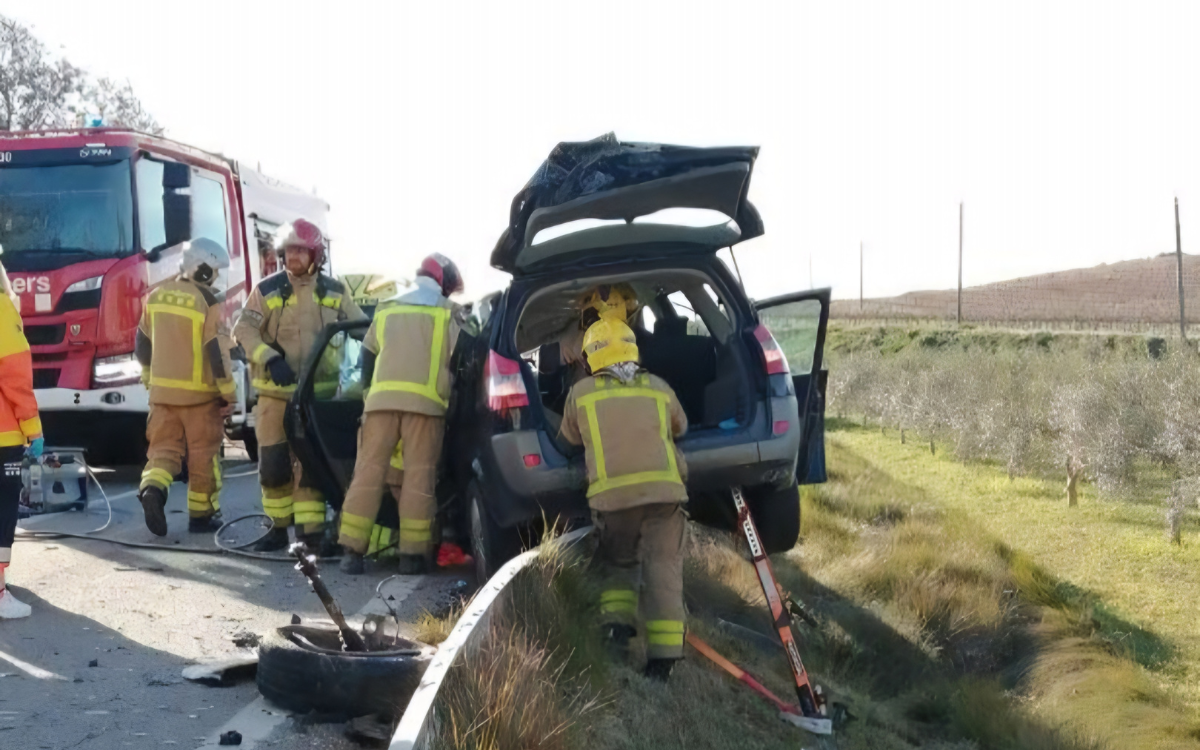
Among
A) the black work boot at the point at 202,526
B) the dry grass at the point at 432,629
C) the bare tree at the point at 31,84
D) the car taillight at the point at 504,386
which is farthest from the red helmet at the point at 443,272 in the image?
the bare tree at the point at 31,84

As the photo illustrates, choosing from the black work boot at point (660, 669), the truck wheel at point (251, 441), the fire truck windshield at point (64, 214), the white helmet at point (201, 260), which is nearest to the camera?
the black work boot at point (660, 669)

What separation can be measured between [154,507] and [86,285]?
3.72 metres

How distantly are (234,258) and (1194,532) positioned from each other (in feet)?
38.0

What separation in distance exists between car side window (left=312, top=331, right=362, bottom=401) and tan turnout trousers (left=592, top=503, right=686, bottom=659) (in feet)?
7.71

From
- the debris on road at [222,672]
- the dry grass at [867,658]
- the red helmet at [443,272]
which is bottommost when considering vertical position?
the dry grass at [867,658]

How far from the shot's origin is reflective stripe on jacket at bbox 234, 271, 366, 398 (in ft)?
26.0

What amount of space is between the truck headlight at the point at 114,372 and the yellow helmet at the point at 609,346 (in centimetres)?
639

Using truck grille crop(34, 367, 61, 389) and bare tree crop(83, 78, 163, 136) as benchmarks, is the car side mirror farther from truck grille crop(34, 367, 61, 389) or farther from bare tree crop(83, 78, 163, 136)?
bare tree crop(83, 78, 163, 136)

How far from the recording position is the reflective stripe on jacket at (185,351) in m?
8.25

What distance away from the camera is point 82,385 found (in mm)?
10859

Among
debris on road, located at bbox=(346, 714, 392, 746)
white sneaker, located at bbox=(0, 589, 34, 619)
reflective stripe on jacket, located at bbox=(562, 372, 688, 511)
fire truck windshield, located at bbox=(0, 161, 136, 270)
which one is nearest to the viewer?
debris on road, located at bbox=(346, 714, 392, 746)

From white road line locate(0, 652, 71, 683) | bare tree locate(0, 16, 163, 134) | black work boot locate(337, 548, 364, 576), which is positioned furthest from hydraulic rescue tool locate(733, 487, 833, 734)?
bare tree locate(0, 16, 163, 134)

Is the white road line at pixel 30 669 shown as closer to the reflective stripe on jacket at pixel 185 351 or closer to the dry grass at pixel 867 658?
the dry grass at pixel 867 658

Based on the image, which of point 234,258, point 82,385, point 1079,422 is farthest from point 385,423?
point 1079,422
